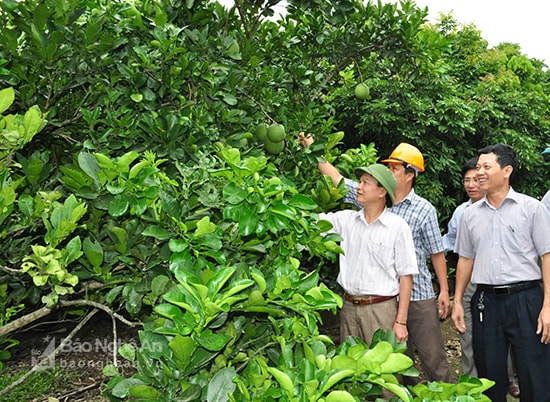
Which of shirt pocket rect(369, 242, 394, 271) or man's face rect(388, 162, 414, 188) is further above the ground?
man's face rect(388, 162, 414, 188)

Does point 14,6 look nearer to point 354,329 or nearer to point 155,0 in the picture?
point 155,0

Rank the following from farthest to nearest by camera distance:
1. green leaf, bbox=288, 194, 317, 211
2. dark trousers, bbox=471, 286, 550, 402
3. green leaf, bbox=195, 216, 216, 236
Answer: dark trousers, bbox=471, 286, 550, 402 → green leaf, bbox=288, 194, 317, 211 → green leaf, bbox=195, 216, 216, 236

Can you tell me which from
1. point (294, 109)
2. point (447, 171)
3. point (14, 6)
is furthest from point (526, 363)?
point (447, 171)

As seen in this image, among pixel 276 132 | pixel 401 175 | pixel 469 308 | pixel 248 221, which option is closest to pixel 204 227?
pixel 248 221

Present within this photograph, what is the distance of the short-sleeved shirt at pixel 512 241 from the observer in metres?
2.85

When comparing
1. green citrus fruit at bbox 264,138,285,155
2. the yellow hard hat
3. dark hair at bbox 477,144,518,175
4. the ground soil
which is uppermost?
dark hair at bbox 477,144,518,175

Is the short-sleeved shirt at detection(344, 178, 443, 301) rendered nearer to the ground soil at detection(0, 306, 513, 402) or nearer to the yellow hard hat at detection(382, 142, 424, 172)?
the yellow hard hat at detection(382, 142, 424, 172)

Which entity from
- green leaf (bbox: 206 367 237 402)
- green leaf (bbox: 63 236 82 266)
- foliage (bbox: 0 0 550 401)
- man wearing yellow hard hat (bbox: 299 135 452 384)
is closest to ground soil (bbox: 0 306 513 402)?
man wearing yellow hard hat (bbox: 299 135 452 384)

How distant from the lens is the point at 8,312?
1.84m

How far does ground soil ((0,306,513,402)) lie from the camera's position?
3826mm

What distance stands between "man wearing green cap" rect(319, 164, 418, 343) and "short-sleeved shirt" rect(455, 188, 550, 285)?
436mm

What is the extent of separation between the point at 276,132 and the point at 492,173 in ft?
4.09

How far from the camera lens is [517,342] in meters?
2.87

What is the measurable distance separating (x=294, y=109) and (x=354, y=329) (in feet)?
4.35
